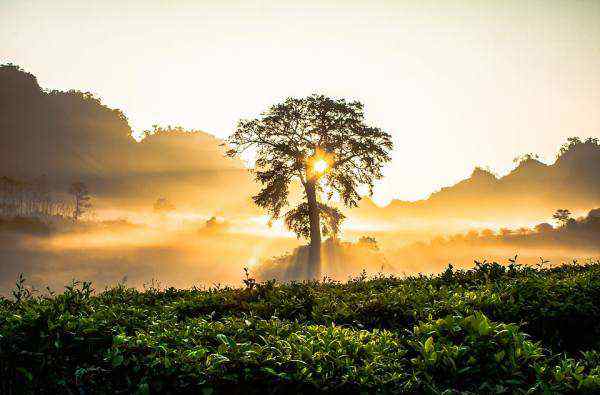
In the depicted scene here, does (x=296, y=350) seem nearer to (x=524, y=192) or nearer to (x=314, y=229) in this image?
(x=314, y=229)

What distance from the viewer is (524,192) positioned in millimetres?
85125

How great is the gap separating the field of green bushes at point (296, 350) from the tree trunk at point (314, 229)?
25.6 metres

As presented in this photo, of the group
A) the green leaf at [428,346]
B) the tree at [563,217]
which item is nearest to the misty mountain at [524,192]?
the tree at [563,217]

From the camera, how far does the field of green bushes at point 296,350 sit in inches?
171

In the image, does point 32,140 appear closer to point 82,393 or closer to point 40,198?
point 40,198

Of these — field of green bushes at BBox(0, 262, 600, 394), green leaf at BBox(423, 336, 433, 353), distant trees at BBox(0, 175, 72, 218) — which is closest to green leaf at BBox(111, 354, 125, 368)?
field of green bushes at BBox(0, 262, 600, 394)

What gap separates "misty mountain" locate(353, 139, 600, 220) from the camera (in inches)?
3196

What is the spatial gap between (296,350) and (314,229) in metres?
28.6

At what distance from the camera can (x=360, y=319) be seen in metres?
7.11

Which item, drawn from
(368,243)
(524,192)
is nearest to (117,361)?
(368,243)

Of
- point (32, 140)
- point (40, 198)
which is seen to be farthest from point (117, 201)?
point (40, 198)

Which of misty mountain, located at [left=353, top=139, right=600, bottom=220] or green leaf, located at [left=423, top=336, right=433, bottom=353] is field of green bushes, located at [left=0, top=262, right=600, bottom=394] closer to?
green leaf, located at [left=423, top=336, right=433, bottom=353]

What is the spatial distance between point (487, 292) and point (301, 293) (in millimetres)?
3095

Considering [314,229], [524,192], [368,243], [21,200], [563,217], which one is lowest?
[368,243]
